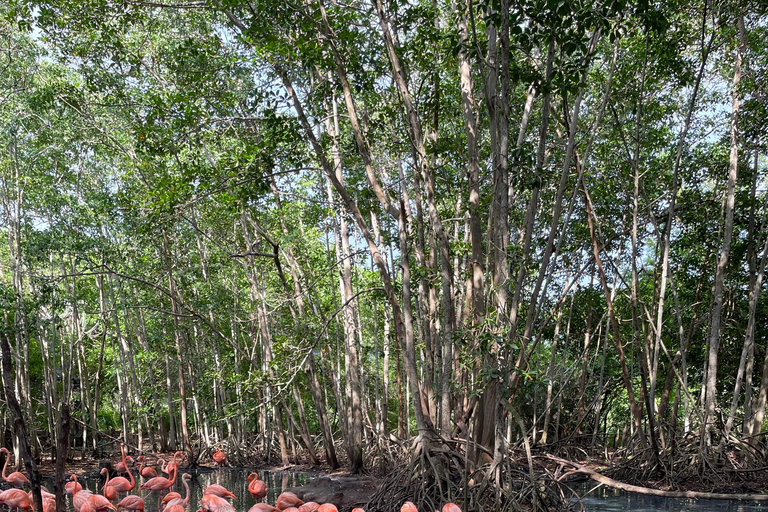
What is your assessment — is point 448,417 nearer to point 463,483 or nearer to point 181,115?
point 463,483

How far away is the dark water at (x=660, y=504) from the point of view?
7.79 metres

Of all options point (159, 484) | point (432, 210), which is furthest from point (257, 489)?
point (432, 210)

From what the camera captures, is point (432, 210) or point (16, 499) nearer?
point (432, 210)

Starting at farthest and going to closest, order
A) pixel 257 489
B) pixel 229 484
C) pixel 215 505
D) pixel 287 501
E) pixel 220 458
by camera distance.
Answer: pixel 220 458, pixel 229 484, pixel 257 489, pixel 287 501, pixel 215 505

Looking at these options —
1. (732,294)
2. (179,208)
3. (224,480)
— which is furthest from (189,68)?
(732,294)

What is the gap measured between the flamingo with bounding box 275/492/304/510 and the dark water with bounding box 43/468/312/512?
56.9 inches

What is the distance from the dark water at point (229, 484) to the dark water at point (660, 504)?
14.6 ft

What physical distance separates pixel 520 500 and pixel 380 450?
5127mm

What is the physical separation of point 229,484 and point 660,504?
23.2ft

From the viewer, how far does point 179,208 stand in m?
7.13

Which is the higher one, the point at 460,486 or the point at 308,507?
the point at 460,486

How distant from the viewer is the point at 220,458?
46.1 ft

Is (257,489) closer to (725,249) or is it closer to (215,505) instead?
(215,505)

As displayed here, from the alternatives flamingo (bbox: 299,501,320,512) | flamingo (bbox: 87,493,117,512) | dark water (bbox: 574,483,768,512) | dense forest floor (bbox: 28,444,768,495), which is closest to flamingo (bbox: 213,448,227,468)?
dense forest floor (bbox: 28,444,768,495)
